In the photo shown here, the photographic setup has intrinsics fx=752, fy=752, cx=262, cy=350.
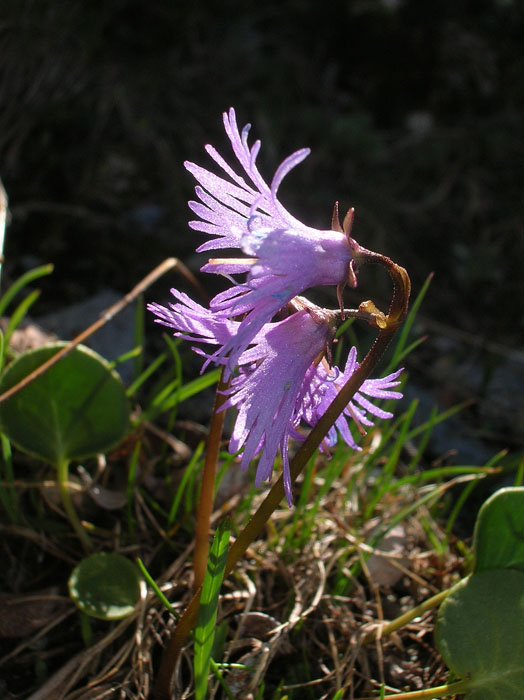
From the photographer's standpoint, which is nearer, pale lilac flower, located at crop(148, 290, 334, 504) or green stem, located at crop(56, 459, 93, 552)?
pale lilac flower, located at crop(148, 290, 334, 504)

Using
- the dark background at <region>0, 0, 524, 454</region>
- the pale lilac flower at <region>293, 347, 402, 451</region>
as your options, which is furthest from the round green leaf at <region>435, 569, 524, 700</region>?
the dark background at <region>0, 0, 524, 454</region>

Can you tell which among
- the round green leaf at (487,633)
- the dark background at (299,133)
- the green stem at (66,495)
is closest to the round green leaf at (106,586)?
the green stem at (66,495)

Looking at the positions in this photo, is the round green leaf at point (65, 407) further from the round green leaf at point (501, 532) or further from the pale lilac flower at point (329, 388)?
the round green leaf at point (501, 532)

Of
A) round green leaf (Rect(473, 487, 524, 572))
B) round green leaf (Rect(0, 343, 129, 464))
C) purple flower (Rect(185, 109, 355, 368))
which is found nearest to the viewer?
purple flower (Rect(185, 109, 355, 368))

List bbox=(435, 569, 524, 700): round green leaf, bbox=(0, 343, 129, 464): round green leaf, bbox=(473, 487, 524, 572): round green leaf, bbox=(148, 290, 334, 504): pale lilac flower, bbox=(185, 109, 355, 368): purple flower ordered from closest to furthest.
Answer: bbox=(185, 109, 355, 368): purple flower → bbox=(148, 290, 334, 504): pale lilac flower → bbox=(435, 569, 524, 700): round green leaf → bbox=(473, 487, 524, 572): round green leaf → bbox=(0, 343, 129, 464): round green leaf

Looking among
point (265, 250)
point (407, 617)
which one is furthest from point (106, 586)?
point (265, 250)

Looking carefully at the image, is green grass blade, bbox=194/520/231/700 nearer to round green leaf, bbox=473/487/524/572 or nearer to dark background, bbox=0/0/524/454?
round green leaf, bbox=473/487/524/572
